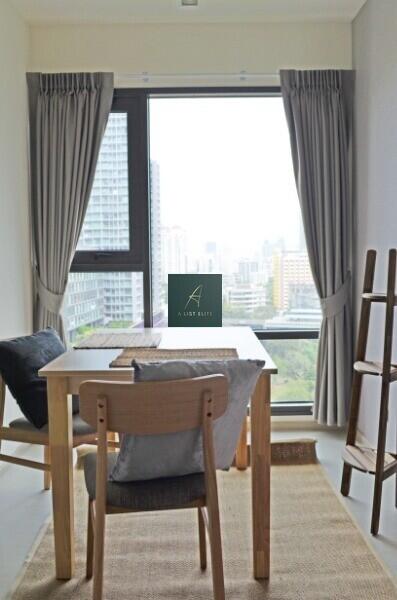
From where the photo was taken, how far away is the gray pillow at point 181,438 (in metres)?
1.80

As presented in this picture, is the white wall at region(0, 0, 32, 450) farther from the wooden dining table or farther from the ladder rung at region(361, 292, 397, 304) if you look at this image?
the ladder rung at region(361, 292, 397, 304)

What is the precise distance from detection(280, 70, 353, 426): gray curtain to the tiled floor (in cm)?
50

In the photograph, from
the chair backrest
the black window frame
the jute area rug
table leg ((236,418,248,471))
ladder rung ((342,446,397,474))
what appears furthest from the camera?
the black window frame

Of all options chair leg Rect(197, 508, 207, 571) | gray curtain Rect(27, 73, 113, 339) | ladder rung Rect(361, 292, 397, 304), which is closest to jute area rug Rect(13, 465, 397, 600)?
chair leg Rect(197, 508, 207, 571)

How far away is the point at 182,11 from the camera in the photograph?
371 cm

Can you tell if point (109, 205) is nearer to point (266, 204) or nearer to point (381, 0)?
point (266, 204)

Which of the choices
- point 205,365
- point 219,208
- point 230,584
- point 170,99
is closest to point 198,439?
point 205,365

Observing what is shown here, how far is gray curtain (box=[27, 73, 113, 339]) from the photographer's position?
384cm

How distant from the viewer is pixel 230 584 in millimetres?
2154

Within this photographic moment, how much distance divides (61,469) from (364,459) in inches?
53.9

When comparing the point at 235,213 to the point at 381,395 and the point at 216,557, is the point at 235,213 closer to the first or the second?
the point at 381,395

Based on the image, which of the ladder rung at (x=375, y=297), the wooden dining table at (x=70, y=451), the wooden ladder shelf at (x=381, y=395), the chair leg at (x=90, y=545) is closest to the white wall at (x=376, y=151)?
the wooden ladder shelf at (x=381, y=395)

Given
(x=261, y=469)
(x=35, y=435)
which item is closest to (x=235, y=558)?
(x=261, y=469)

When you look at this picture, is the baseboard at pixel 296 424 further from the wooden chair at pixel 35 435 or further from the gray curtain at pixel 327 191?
the wooden chair at pixel 35 435
